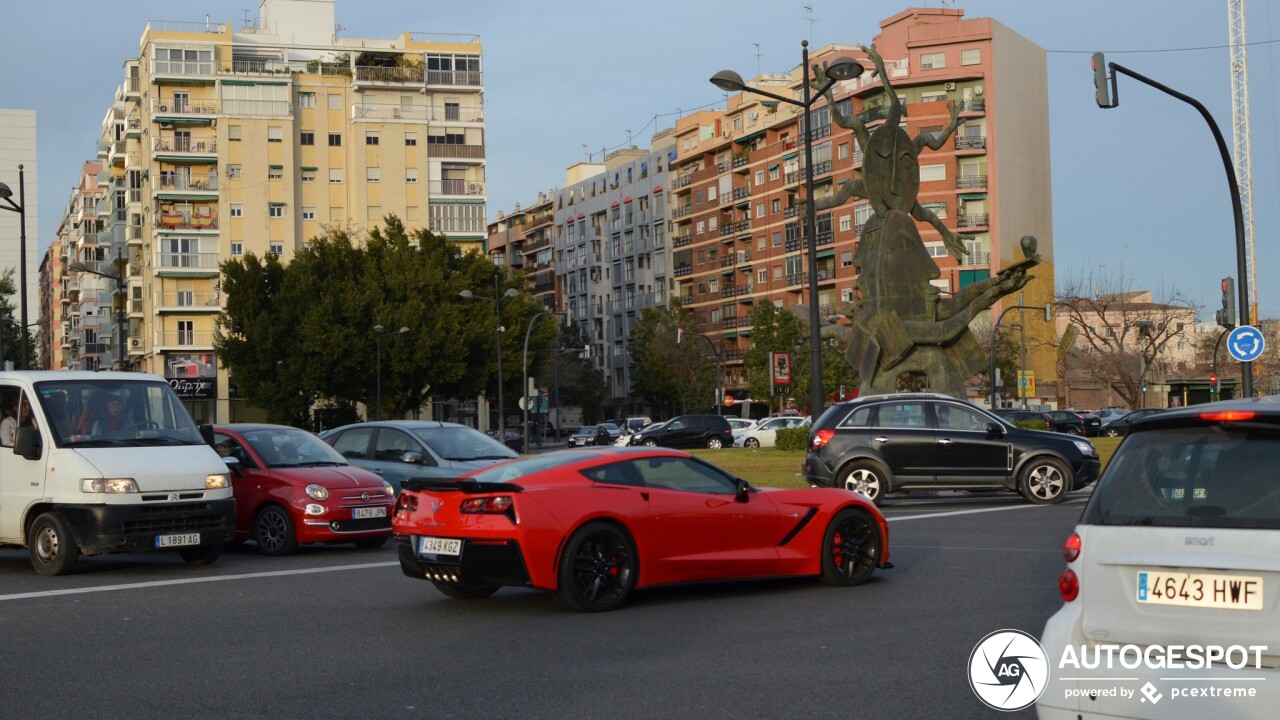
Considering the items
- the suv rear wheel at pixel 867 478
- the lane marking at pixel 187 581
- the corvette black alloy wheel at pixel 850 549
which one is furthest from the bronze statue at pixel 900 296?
the corvette black alloy wheel at pixel 850 549

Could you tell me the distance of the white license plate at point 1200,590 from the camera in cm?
476

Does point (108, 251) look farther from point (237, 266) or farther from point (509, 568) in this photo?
point (509, 568)

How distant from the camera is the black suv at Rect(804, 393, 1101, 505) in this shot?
20.2m

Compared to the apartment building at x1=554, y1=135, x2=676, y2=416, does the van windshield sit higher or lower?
lower

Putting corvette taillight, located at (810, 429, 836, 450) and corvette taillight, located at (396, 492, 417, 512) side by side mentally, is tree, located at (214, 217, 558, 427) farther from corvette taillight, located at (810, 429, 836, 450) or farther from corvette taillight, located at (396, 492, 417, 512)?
corvette taillight, located at (396, 492, 417, 512)

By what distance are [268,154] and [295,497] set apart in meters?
71.1

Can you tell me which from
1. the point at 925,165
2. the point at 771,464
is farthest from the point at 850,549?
the point at 925,165

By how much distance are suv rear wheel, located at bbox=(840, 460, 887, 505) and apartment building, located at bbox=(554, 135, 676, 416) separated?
99518 mm

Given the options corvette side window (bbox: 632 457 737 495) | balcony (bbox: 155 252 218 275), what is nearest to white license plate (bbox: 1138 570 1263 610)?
corvette side window (bbox: 632 457 737 495)

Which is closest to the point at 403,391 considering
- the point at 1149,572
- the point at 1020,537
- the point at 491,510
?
the point at 1020,537

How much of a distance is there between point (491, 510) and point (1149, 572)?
5763 millimetres

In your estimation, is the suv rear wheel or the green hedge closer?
the suv rear wheel

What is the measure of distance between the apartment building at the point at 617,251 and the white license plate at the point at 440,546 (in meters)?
109

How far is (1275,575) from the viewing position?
4699 mm
